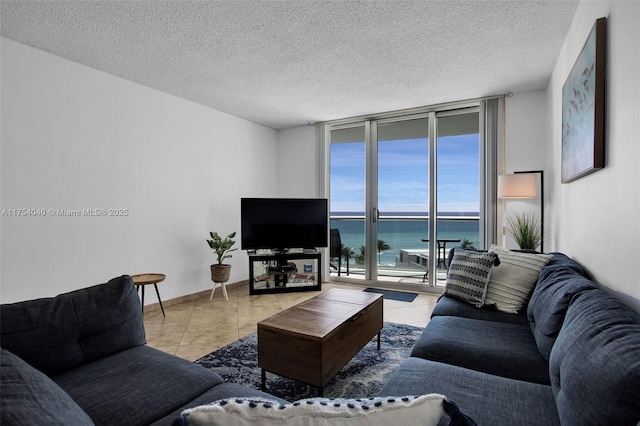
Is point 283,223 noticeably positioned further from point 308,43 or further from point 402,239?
point 308,43

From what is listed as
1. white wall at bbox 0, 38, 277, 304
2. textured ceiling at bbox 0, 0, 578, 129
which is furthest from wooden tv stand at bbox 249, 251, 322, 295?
textured ceiling at bbox 0, 0, 578, 129

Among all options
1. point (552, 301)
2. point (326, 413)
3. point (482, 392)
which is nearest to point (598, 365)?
point (482, 392)

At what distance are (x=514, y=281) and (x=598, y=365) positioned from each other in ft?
5.03

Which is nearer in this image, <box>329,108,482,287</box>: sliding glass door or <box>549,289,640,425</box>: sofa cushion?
<box>549,289,640,425</box>: sofa cushion

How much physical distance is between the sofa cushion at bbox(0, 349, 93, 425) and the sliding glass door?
14.5 ft

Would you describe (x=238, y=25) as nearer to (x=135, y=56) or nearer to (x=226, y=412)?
(x=135, y=56)

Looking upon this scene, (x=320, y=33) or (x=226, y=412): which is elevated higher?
(x=320, y=33)

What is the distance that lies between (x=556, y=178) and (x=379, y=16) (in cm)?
221

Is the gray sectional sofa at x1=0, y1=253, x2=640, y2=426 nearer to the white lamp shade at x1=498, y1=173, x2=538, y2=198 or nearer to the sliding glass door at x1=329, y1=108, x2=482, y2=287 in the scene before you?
the white lamp shade at x1=498, y1=173, x2=538, y2=198

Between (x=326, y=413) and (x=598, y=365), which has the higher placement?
(x=326, y=413)

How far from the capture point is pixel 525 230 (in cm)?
348

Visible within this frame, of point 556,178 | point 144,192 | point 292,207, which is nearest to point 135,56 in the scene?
point 144,192

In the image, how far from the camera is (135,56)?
3.17m

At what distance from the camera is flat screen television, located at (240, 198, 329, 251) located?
4785 millimetres
